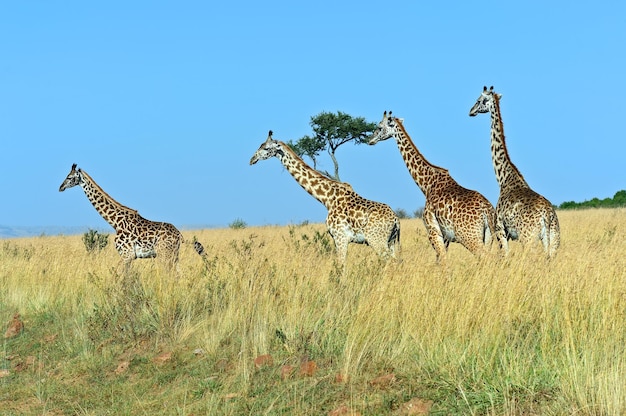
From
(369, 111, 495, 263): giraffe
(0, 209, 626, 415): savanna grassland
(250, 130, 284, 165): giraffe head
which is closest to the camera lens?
(0, 209, 626, 415): savanna grassland

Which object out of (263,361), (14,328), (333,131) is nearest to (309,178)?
(14,328)

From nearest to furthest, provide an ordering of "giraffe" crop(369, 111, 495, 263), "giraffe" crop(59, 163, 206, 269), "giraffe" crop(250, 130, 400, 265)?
"giraffe" crop(369, 111, 495, 263) → "giraffe" crop(250, 130, 400, 265) → "giraffe" crop(59, 163, 206, 269)

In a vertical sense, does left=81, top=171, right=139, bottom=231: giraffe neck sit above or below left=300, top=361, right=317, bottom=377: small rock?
above

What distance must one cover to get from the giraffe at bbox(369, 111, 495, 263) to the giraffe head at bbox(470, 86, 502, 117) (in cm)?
140

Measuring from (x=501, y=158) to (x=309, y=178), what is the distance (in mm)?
Result: 3342

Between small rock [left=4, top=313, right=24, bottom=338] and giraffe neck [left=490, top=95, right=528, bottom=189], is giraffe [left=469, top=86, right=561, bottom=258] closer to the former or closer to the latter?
giraffe neck [left=490, top=95, right=528, bottom=189]

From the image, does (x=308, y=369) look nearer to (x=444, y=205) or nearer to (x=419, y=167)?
(x=444, y=205)

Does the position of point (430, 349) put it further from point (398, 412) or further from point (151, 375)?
point (151, 375)

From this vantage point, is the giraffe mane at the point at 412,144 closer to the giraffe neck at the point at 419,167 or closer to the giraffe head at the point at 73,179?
the giraffe neck at the point at 419,167

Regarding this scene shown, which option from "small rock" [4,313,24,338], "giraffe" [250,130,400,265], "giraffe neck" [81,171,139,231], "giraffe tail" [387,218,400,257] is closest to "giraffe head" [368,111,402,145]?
"giraffe" [250,130,400,265]

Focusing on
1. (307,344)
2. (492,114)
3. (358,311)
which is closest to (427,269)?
(358,311)

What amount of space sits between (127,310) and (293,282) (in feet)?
6.58

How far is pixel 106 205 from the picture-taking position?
14086 mm

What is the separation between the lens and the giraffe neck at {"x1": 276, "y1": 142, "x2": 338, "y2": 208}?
12.8 m
